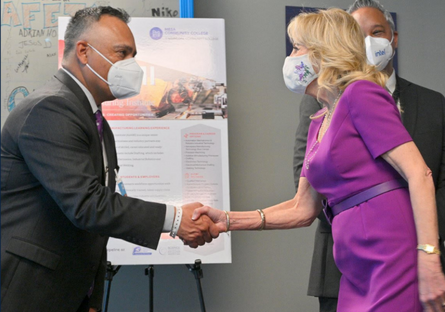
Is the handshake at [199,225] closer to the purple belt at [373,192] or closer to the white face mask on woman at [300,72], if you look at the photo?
the white face mask on woman at [300,72]

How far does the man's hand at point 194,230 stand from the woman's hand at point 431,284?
980mm

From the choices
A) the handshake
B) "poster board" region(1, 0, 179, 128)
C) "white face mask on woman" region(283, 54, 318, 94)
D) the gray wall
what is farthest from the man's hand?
"poster board" region(1, 0, 179, 128)

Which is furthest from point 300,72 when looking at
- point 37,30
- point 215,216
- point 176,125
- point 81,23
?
point 37,30

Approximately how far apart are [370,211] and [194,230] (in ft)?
2.77

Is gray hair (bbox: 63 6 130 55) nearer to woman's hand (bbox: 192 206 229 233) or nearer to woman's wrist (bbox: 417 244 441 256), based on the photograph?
woman's hand (bbox: 192 206 229 233)

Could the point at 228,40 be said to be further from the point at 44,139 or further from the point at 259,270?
the point at 44,139

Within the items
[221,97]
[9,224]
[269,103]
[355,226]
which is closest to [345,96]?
[355,226]

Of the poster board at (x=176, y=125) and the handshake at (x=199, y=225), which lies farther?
the poster board at (x=176, y=125)

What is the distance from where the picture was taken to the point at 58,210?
1844 millimetres

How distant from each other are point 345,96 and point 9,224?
1115mm

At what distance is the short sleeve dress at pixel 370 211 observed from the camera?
1.51m

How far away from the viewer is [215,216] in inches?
91.3

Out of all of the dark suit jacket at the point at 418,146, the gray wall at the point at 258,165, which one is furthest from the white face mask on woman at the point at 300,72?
Result: the gray wall at the point at 258,165

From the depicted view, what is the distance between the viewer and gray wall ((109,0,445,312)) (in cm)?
410
